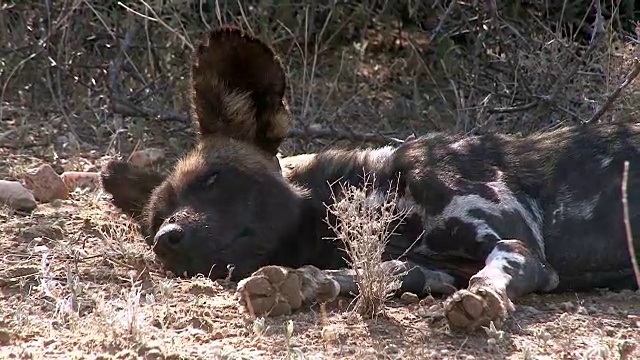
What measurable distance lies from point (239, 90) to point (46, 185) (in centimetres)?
120

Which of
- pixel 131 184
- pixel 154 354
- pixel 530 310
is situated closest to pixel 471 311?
pixel 530 310

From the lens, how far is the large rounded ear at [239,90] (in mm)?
4371

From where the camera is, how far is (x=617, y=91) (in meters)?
5.15

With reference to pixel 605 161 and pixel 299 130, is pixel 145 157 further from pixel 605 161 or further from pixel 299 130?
pixel 605 161

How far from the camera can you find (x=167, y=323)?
346cm

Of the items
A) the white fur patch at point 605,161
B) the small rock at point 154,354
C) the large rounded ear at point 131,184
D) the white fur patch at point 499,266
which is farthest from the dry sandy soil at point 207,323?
the white fur patch at point 605,161

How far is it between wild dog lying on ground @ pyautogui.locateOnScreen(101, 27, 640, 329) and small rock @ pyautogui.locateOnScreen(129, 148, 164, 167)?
44.8 inches

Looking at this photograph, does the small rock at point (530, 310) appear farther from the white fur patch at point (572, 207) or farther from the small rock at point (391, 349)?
the small rock at point (391, 349)

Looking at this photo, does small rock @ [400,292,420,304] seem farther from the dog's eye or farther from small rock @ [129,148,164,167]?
small rock @ [129,148,164,167]

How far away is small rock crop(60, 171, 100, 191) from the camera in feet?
17.6

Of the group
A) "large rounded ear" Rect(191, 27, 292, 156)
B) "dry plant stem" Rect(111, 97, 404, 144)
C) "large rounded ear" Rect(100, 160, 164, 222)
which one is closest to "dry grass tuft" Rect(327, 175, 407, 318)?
"large rounded ear" Rect(191, 27, 292, 156)

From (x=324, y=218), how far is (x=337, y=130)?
162cm

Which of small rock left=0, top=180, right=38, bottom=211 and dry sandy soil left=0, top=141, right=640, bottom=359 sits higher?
dry sandy soil left=0, top=141, right=640, bottom=359

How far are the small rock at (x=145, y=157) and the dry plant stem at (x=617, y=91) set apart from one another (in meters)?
2.18
